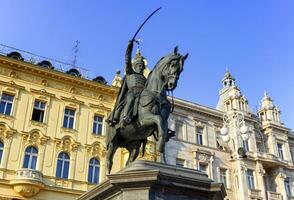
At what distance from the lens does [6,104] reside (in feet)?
79.4

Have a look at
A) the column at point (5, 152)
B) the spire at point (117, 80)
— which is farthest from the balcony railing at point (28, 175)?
the spire at point (117, 80)

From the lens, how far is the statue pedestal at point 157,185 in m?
5.50

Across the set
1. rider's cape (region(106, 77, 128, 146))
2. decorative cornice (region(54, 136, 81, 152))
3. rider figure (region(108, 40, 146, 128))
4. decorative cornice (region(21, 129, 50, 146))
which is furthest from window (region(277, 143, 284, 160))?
rider's cape (region(106, 77, 128, 146))

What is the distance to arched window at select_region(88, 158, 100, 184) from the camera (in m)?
24.6

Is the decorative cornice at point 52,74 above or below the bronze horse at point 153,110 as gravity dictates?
above

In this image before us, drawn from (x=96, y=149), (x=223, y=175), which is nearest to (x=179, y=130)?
(x=223, y=175)

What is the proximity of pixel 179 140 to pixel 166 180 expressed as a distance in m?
24.6

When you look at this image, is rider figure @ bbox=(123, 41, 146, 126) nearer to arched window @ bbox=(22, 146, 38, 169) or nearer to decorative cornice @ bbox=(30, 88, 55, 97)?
arched window @ bbox=(22, 146, 38, 169)

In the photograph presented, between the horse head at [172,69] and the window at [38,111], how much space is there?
1940 centimetres

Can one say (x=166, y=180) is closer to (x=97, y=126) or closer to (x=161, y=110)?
(x=161, y=110)

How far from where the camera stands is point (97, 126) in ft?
87.6

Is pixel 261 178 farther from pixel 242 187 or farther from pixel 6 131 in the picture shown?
pixel 6 131

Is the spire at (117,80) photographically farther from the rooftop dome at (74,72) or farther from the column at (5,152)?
the column at (5,152)

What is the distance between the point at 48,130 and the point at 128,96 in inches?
734
